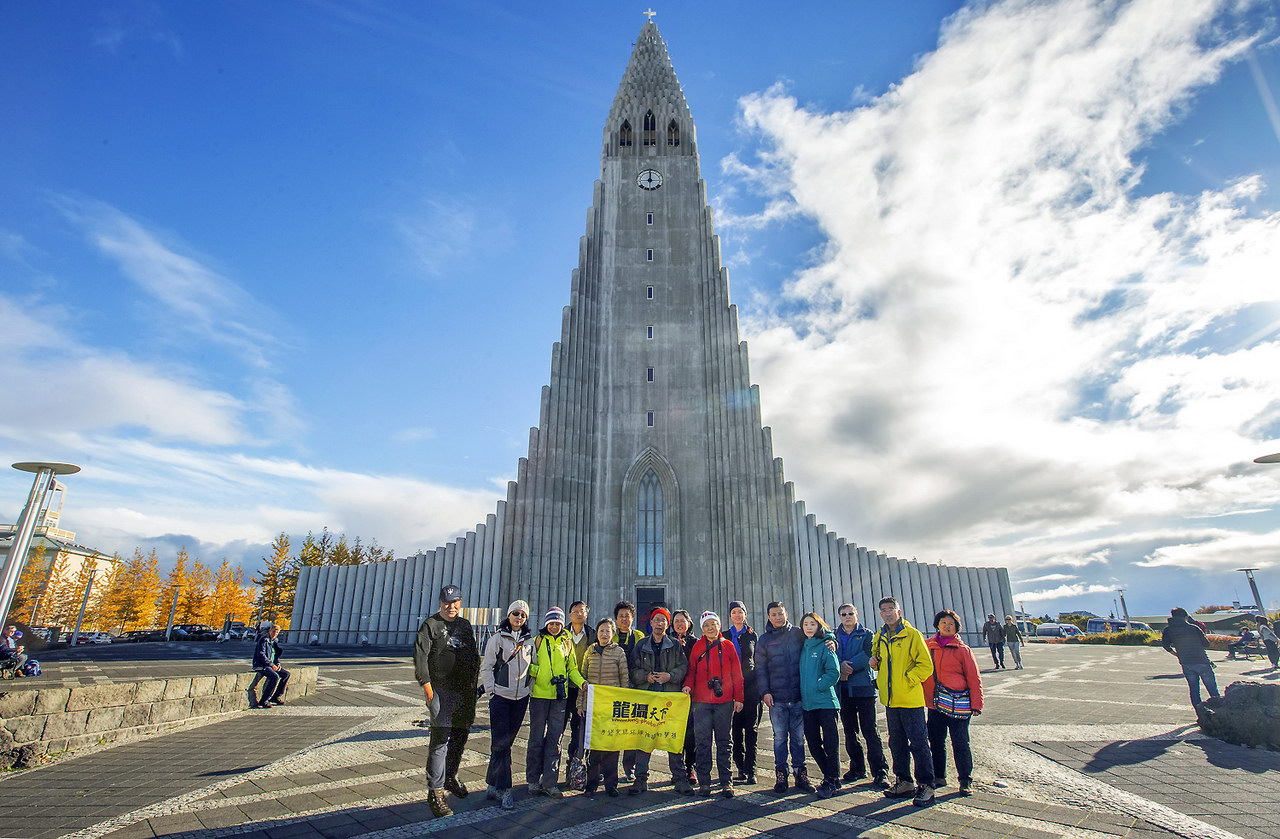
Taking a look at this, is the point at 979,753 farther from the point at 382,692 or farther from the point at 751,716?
the point at 382,692

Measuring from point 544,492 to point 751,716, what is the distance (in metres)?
23.5

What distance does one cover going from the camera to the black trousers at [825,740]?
6.43 meters

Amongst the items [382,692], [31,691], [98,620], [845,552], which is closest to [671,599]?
[845,552]

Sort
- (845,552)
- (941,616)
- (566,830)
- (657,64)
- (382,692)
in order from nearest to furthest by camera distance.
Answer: (566,830) → (941,616) → (382,692) → (845,552) → (657,64)

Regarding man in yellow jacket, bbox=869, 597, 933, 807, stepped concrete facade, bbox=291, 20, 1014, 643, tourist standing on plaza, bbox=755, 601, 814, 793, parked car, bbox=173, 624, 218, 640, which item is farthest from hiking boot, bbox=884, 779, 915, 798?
parked car, bbox=173, 624, 218, 640

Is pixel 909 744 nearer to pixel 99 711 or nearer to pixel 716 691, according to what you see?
pixel 716 691

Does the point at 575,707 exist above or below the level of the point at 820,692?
below

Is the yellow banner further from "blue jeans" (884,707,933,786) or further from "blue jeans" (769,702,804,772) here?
"blue jeans" (884,707,933,786)

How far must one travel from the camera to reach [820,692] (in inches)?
266

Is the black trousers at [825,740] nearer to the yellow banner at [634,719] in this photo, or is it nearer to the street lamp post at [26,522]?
the yellow banner at [634,719]

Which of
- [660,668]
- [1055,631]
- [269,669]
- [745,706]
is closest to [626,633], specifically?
[660,668]

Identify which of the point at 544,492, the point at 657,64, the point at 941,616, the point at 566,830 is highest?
the point at 657,64

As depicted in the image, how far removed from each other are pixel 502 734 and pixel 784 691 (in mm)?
3113

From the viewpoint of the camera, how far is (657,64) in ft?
134
